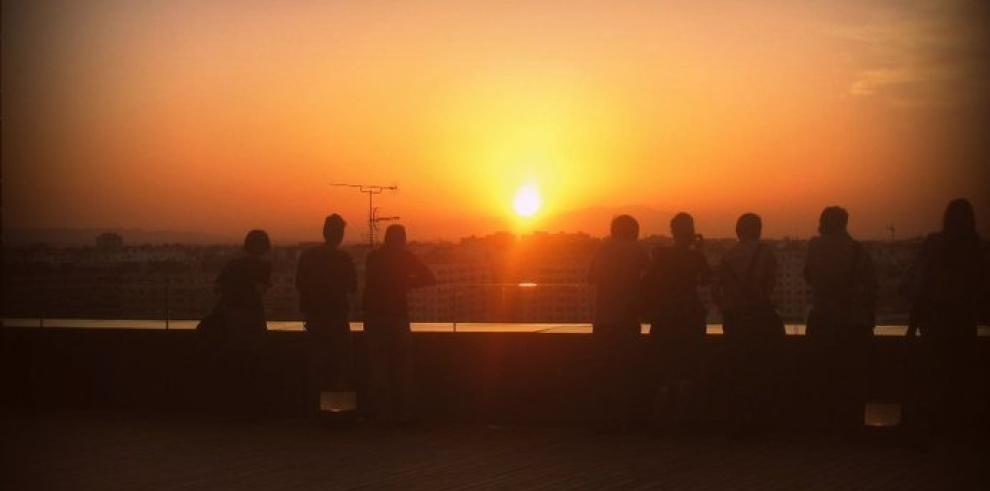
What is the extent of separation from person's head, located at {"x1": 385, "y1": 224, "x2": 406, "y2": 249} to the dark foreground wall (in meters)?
1.15

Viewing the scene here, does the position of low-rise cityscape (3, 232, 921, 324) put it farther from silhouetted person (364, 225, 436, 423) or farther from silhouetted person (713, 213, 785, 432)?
silhouetted person (364, 225, 436, 423)

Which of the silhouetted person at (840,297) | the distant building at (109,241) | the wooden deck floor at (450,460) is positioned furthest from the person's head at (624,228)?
the distant building at (109,241)

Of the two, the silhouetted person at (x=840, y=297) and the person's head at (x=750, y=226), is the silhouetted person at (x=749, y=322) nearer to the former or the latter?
the person's head at (x=750, y=226)

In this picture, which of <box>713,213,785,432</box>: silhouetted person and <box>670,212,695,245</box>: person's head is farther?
<box>670,212,695,245</box>: person's head

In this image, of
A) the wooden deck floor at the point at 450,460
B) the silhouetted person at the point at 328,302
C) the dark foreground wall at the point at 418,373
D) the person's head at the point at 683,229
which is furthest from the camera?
the silhouetted person at the point at 328,302

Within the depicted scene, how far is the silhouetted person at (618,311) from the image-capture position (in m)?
9.58

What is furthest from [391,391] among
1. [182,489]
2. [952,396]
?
[952,396]

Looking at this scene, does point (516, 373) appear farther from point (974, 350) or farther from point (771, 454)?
point (974, 350)

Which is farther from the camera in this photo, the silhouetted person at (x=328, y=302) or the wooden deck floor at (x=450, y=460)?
the silhouetted person at (x=328, y=302)

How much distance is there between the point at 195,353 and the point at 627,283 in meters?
4.17

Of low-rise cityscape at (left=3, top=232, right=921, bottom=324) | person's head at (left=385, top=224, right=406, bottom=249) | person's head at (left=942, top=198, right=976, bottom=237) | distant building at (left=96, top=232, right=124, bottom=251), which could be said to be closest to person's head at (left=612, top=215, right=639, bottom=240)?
low-rise cityscape at (left=3, top=232, right=921, bottom=324)

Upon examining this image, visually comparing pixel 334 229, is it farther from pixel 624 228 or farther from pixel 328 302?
pixel 624 228

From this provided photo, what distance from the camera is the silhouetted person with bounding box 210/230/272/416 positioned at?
10422 mm

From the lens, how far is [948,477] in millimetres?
7863
